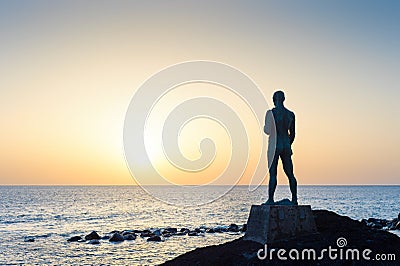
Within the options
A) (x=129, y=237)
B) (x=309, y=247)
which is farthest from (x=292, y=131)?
(x=129, y=237)

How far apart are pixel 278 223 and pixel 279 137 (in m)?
3.24

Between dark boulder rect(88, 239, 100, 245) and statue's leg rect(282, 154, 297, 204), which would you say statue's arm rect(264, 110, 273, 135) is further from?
dark boulder rect(88, 239, 100, 245)

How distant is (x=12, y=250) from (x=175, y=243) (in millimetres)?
14157

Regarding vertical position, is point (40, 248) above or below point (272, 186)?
below

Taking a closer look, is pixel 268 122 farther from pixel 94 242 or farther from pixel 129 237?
pixel 129 237

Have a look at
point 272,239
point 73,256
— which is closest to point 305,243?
point 272,239

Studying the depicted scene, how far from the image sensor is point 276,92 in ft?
68.2

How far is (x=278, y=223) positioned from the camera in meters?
19.9

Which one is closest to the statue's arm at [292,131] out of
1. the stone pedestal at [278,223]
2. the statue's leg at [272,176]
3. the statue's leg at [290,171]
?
the statue's leg at [290,171]

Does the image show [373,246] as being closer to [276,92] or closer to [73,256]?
[276,92]

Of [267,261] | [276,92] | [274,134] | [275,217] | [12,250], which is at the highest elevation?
[276,92]

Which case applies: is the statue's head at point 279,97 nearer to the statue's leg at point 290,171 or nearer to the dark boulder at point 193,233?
the statue's leg at point 290,171

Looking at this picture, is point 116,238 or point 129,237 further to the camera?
point 129,237

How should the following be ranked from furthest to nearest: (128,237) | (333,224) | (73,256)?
(128,237) → (73,256) → (333,224)
